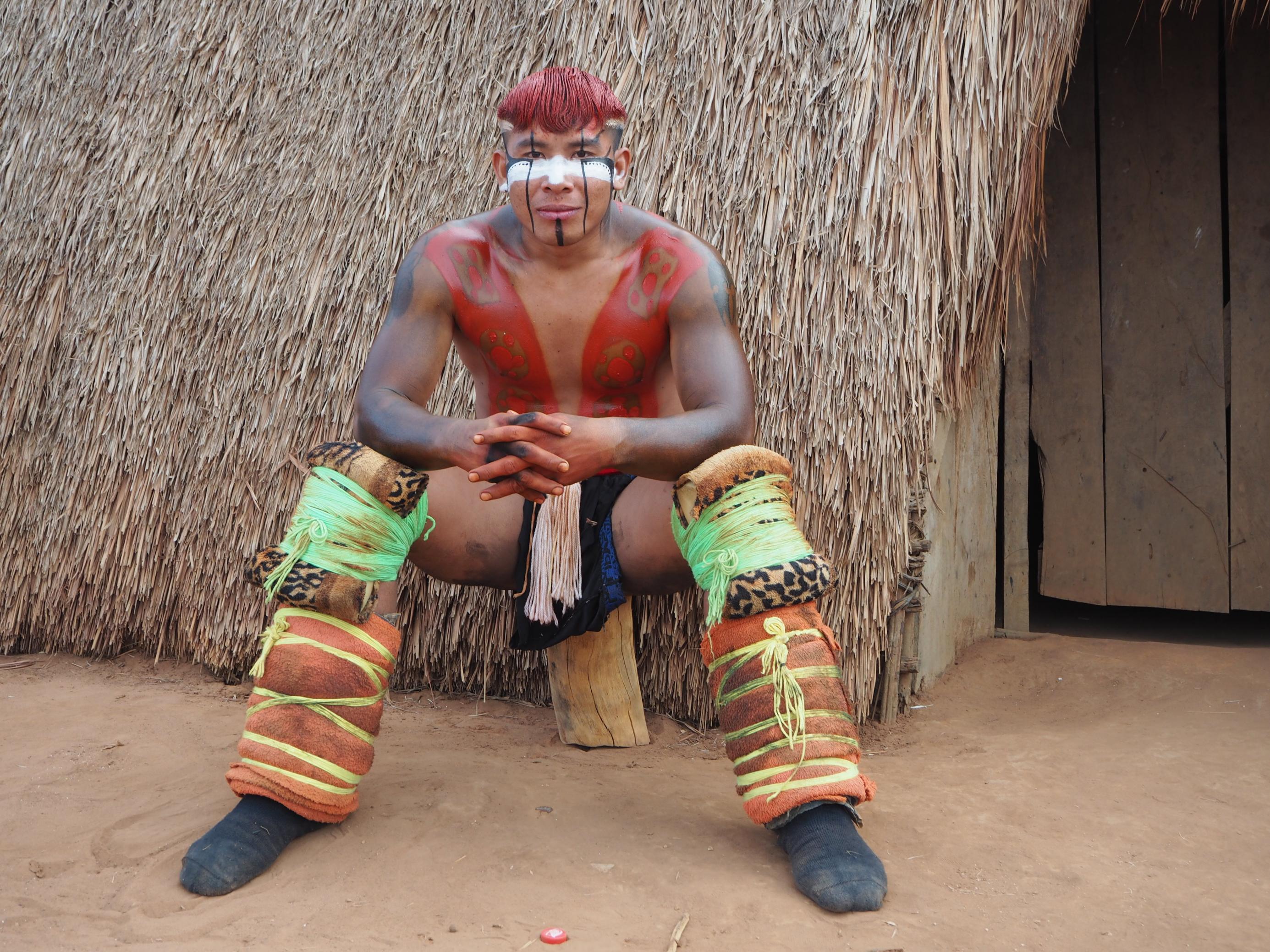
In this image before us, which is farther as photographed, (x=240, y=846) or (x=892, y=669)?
(x=892, y=669)

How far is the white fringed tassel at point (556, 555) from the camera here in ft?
6.54

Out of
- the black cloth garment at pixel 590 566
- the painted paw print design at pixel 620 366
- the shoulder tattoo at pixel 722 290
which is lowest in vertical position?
the black cloth garment at pixel 590 566

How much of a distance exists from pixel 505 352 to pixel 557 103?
0.49 m

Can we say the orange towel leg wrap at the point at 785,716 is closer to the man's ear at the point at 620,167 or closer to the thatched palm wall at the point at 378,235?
the thatched palm wall at the point at 378,235

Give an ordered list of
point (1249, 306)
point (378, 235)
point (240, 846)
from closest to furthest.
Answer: point (240, 846), point (378, 235), point (1249, 306)

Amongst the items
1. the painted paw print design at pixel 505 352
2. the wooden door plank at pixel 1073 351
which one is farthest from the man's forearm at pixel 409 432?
the wooden door plank at pixel 1073 351

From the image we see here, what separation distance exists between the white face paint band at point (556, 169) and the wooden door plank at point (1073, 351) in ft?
6.81

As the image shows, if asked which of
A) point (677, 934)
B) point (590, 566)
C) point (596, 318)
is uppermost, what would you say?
point (596, 318)

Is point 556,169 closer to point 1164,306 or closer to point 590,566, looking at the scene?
point 590,566

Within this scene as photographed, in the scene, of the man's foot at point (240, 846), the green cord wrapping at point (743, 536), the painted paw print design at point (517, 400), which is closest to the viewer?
the man's foot at point (240, 846)

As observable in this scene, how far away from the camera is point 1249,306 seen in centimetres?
327

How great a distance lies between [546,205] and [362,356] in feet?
3.27

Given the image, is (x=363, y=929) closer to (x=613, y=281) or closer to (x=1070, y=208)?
(x=613, y=281)

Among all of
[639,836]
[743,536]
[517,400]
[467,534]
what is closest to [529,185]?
[517,400]
